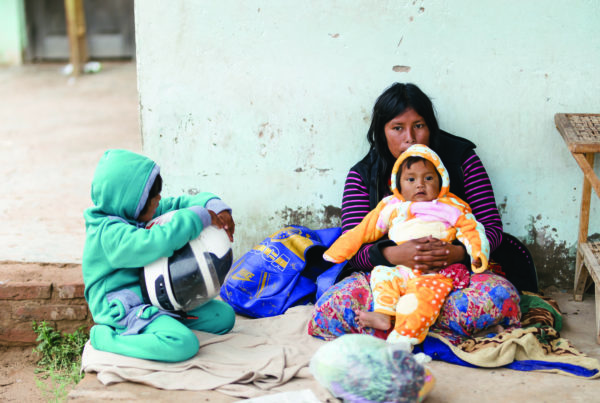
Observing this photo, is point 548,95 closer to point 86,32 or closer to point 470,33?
point 470,33

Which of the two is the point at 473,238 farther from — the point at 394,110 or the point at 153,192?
the point at 153,192

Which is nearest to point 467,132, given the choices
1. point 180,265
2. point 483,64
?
point 483,64

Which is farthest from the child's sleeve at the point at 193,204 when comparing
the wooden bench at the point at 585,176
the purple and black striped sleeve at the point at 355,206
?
the wooden bench at the point at 585,176

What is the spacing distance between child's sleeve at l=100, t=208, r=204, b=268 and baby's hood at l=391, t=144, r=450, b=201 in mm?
999

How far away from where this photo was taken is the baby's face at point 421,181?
3094 mm

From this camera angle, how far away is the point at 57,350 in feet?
11.9

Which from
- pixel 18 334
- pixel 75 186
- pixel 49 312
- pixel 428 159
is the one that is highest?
pixel 428 159

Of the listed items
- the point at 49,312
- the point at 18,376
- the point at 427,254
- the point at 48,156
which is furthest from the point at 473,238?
the point at 48,156

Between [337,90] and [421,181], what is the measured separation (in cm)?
87

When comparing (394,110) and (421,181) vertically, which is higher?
(394,110)

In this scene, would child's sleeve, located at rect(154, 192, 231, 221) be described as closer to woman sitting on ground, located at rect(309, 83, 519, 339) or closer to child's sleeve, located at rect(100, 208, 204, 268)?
child's sleeve, located at rect(100, 208, 204, 268)

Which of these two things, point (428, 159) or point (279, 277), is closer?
point (428, 159)

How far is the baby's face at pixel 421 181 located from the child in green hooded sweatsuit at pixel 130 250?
894mm

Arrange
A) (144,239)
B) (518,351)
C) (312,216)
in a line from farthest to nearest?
(312,216)
(518,351)
(144,239)
